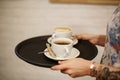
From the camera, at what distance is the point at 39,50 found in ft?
3.73

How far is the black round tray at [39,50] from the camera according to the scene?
100cm

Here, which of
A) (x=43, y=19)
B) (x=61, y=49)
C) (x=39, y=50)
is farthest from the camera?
(x=43, y=19)

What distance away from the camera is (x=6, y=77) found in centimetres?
175

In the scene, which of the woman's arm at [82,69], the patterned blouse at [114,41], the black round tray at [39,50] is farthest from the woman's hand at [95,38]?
the woman's arm at [82,69]

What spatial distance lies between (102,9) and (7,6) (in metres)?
0.64

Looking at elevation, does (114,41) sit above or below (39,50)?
above

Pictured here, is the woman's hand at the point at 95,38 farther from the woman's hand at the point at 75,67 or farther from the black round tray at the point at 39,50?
the woman's hand at the point at 75,67

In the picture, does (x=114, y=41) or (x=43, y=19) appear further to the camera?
(x=43, y=19)

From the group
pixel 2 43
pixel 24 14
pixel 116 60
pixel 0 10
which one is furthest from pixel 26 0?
pixel 116 60

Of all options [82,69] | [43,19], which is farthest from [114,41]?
[43,19]

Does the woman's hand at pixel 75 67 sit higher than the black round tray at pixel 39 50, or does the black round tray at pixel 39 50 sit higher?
the woman's hand at pixel 75 67

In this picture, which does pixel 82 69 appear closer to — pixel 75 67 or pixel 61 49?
pixel 75 67

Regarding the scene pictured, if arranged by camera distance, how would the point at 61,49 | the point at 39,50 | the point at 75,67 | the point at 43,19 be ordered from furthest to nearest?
the point at 43,19
the point at 39,50
the point at 61,49
the point at 75,67

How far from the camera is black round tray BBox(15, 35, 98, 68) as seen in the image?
39.4 inches
